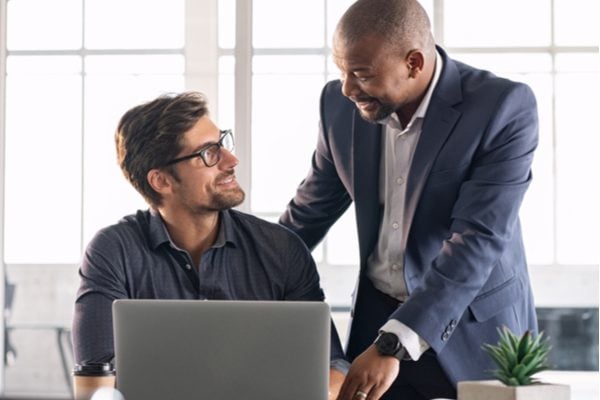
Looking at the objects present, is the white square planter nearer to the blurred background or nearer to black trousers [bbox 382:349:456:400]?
black trousers [bbox 382:349:456:400]

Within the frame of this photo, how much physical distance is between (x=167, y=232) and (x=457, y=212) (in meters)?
0.68

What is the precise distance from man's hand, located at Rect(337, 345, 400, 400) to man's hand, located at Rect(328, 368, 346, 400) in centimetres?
18

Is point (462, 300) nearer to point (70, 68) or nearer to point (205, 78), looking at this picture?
point (205, 78)

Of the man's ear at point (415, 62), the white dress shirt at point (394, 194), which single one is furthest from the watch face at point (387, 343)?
the man's ear at point (415, 62)

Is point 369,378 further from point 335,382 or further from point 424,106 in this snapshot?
point 424,106

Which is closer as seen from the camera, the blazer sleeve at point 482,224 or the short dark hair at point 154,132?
the blazer sleeve at point 482,224

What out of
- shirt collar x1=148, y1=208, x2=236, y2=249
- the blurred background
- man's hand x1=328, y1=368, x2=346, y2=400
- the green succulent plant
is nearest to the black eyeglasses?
shirt collar x1=148, y1=208, x2=236, y2=249

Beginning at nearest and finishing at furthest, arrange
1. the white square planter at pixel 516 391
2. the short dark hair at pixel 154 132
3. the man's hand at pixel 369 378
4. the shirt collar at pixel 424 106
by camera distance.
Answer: the white square planter at pixel 516 391 < the man's hand at pixel 369 378 < the shirt collar at pixel 424 106 < the short dark hair at pixel 154 132

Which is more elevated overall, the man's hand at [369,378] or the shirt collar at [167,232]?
the shirt collar at [167,232]

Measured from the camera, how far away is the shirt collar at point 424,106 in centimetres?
248

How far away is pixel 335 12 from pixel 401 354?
8.94 feet

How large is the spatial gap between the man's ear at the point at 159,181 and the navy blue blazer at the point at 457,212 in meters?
0.41

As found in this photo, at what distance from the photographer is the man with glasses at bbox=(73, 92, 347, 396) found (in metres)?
2.45

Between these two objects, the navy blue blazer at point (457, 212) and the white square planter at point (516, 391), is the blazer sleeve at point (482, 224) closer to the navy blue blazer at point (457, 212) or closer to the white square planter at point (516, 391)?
the navy blue blazer at point (457, 212)
